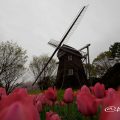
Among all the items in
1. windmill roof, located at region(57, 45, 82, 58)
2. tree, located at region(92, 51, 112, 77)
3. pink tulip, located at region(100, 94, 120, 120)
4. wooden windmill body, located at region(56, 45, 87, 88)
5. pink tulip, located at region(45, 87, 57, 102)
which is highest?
tree, located at region(92, 51, 112, 77)

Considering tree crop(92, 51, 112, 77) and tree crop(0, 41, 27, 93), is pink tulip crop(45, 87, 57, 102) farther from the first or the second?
tree crop(92, 51, 112, 77)

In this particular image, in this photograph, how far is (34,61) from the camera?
8206cm

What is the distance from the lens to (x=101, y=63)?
258 feet

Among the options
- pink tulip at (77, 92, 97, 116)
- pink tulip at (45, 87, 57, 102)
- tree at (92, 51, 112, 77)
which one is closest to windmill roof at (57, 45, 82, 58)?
pink tulip at (45, 87, 57, 102)

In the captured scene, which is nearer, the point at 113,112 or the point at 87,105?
the point at 113,112

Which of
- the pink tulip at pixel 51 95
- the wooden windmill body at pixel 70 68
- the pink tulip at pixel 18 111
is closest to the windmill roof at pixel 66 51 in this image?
the wooden windmill body at pixel 70 68

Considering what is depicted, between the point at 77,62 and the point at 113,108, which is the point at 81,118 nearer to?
the point at 113,108

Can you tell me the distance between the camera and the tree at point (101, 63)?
77.1m

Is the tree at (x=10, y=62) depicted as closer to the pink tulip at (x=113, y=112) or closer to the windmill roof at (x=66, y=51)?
the windmill roof at (x=66, y=51)

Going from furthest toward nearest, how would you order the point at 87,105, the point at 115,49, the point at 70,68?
the point at 115,49 → the point at 70,68 → the point at 87,105

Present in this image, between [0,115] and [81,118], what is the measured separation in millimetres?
1662

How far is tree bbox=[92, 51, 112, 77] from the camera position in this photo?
7714cm

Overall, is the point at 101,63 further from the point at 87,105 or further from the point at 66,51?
the point at 87,105

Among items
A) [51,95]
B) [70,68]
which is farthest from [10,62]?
[51,95]
